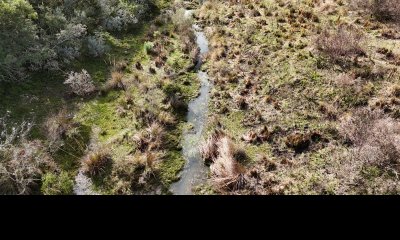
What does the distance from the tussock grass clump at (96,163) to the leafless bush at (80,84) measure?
3408 millimetres

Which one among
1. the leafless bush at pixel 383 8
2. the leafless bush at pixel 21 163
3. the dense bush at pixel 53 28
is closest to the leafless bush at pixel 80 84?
the dense bush at pixel 53 28

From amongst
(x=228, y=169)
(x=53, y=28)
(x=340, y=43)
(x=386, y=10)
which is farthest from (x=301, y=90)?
(x=53, y=28)

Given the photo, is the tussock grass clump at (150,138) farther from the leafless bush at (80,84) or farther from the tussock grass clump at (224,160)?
the leafless bush at (80,84)

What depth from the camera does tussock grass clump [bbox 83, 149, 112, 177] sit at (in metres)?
9.66

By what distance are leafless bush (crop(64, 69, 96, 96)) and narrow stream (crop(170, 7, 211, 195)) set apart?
11.7 ft

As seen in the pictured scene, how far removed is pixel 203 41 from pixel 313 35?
4717mm

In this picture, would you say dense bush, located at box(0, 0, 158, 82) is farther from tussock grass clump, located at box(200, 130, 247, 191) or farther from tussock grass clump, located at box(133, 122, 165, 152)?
tussock grass clump, located at box(200, 130, 247, 191)

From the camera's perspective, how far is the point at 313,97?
466 inches

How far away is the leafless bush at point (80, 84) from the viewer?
40.9 feet

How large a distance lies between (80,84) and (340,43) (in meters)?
9.60

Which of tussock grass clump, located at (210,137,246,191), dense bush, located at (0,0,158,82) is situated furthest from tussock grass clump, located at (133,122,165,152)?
dense bush, located at (0,0,158,82)

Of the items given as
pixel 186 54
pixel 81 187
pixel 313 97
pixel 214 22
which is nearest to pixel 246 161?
pixel 313 97
